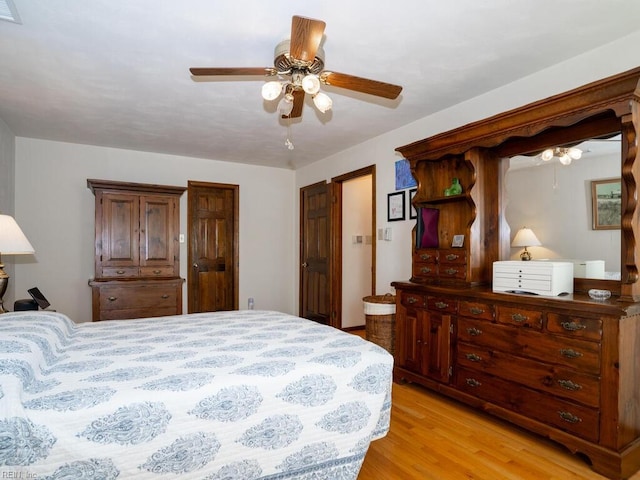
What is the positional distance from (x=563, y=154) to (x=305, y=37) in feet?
6.41

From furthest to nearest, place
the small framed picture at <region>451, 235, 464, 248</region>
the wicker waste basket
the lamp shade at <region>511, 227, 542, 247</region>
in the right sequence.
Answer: the wicker waste basket < the small framed picture at <region>451, 235, 464, 248</region> < the lamp shade at <region>511, 227, 542, 247</region>

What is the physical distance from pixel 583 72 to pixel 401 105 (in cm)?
130

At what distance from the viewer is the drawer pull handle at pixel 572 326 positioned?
2.07 m

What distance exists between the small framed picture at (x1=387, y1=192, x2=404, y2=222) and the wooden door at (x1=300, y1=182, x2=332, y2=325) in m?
1.24

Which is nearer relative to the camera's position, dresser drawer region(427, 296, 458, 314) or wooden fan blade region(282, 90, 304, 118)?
wooden fan blade region(282, 90, 304, 118)

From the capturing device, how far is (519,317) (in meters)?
2.37

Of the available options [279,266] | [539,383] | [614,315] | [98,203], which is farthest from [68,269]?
[614,315]

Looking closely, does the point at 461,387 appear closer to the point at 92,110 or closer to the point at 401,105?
the point at 401,105

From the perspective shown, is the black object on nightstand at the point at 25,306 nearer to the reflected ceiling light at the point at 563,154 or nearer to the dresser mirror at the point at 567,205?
the dresser mirror at the point at 567,205

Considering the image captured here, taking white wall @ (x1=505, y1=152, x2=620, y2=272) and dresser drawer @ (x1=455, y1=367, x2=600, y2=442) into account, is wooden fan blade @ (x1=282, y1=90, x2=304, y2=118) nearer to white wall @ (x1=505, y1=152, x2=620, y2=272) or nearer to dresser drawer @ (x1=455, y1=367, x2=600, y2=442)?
white wall @ (x1=505, y1=152, x2=620, y2=272)

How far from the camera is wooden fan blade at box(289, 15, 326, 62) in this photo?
1.63 metres

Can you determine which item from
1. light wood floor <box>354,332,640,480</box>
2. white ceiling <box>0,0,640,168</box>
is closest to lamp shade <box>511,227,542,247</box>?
white ceiling <box>0,0,640,168</box>

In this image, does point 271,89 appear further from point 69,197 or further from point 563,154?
point 69,197

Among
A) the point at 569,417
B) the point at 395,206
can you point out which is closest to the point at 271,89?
the point at 395,206
